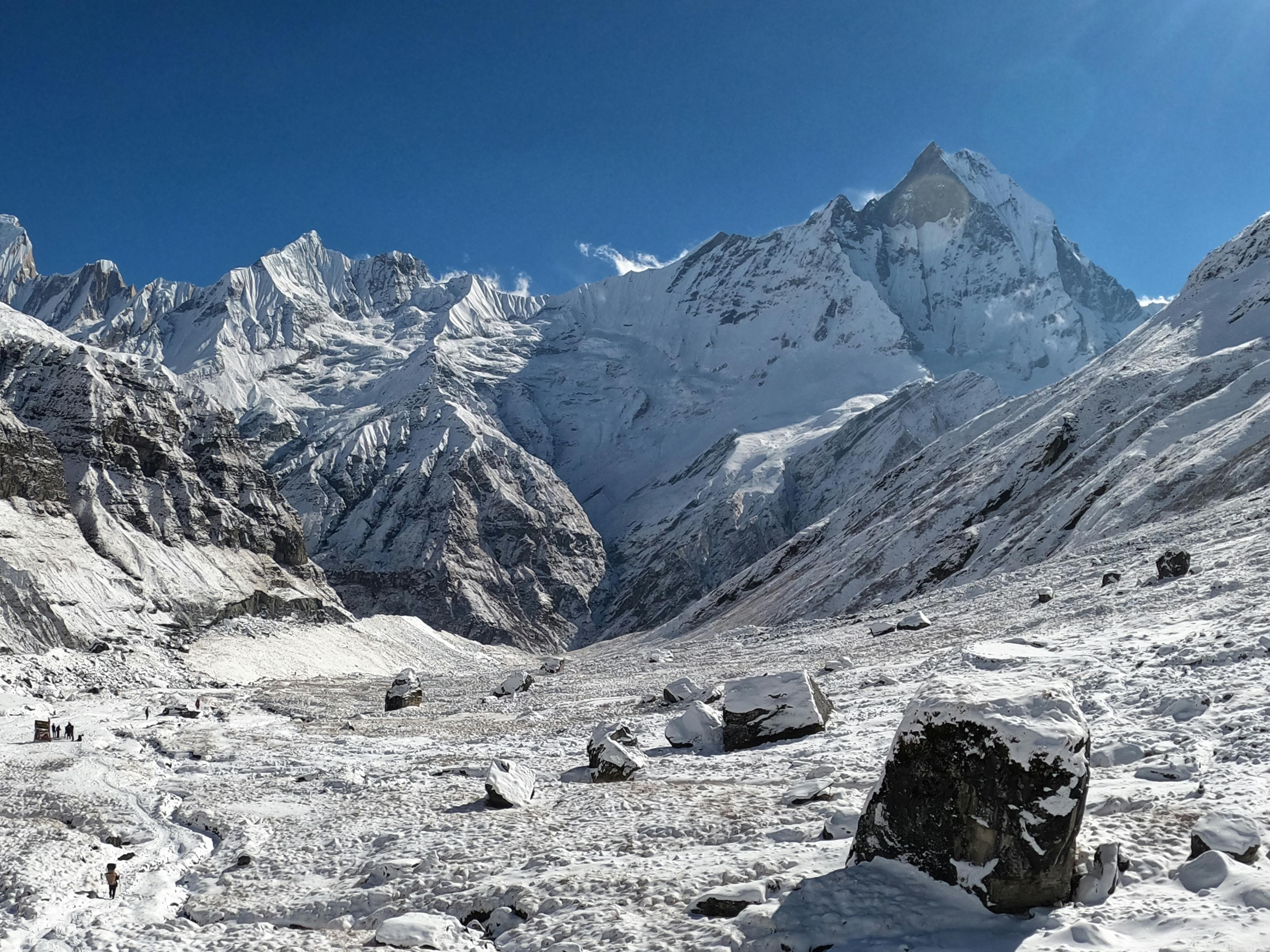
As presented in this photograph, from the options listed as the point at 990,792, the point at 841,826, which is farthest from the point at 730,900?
the point at 990,792

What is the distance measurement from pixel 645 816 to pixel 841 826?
196 inches

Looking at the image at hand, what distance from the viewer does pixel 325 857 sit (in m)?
18.8

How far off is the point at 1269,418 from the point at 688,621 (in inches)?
2995

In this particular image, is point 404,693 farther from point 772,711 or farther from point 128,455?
point 128,455

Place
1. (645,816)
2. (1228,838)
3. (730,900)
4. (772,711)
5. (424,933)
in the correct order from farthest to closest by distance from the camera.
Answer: (772,711) → (645,816) → (424,933) → (730,900) → (1228,838)

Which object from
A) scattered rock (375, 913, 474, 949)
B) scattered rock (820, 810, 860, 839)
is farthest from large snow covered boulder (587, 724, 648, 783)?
scattered rock (375, 913, 474, 949)

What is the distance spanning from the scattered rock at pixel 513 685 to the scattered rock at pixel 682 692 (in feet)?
70.2

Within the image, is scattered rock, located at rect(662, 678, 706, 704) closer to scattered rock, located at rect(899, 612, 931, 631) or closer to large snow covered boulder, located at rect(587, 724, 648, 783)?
large snow covered boulder, located at rect(587, 724, 648, 783)

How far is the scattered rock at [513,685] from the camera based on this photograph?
57031 millimetres

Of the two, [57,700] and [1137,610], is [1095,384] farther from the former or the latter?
[57,700]

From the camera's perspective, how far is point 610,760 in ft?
77.0

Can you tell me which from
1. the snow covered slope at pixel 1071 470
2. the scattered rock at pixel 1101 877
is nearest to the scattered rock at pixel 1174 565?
the snow covered slope at pixel 1071 470

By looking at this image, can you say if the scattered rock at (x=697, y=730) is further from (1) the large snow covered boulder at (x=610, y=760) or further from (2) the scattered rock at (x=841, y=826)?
(2) the scattered rock at (x=841, y=826)

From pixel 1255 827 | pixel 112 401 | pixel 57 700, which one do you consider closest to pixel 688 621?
pixel 57 700
